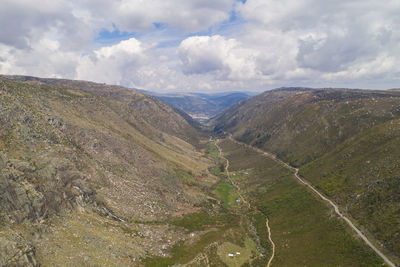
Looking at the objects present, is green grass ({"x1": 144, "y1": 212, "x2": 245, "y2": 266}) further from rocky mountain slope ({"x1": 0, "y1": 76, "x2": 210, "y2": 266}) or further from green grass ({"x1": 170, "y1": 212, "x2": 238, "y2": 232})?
rocky mountain slope ({"x1": 0, "y1": 76, "x2": 210, "y2": 266})

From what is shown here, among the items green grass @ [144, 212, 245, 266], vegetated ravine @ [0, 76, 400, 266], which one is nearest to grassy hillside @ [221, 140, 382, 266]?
vegetated ravine @ [0, 76, 400, 266]

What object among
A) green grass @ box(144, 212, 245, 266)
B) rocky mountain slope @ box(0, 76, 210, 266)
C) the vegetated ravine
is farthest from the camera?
green grass @ box(144, 212, 245, 266)

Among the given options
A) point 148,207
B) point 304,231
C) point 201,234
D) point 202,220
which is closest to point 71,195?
point 148,207

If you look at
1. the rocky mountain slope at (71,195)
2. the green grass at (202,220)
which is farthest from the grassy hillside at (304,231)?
the rocky mountain slope at (71,195)

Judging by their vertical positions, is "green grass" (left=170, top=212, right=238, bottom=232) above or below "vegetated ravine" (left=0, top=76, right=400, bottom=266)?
below

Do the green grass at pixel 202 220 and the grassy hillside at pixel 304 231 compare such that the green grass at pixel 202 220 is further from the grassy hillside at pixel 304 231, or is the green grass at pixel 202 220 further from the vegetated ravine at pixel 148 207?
the grassy hillside at pixel 304 231

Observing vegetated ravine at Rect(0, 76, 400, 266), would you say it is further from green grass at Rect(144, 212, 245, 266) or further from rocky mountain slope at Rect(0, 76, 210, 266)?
green grass at Rect(144, 212, 245, 266)

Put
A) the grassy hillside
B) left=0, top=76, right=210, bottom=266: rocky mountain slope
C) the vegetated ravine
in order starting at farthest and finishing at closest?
the grassy hillside
the vegetated ravine
left=0, top=76, right=210, bottom=266: rocky mountain slope

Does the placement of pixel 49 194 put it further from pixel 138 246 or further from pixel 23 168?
pixel 138 246

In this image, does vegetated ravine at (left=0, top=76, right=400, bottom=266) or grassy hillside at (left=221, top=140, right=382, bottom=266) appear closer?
vegetated ravine at (left=0, top=76, right=400, bottom=266)

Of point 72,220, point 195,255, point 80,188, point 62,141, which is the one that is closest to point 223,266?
point 195,255

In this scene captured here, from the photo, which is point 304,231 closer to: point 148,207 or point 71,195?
point 148,207
